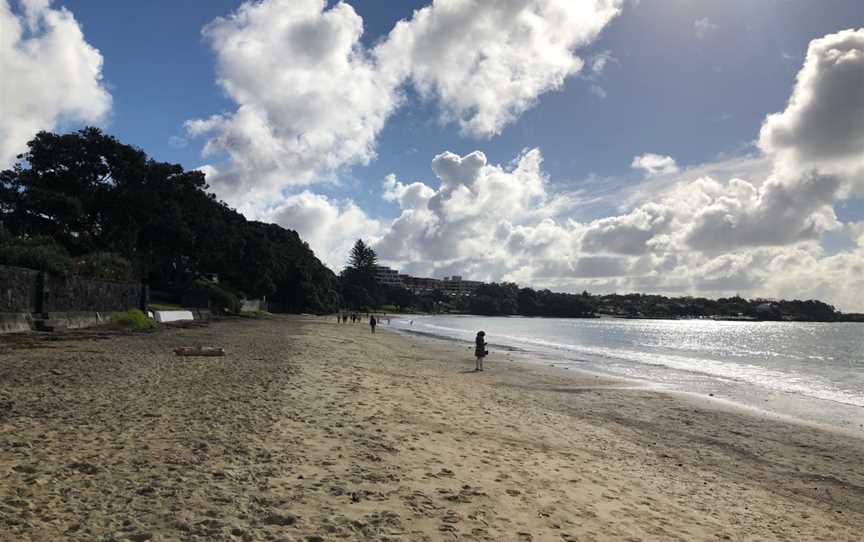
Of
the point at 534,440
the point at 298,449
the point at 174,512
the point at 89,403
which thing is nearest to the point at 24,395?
the point at 89,403

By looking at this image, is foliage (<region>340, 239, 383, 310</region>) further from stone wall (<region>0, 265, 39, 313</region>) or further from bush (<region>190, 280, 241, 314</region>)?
stone wall (<region>0, 265, 39, 313</region>)

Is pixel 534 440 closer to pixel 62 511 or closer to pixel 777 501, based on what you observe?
pixel 777 501

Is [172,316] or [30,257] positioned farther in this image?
[172,316]

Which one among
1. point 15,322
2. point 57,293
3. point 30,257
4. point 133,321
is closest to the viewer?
point 15,322

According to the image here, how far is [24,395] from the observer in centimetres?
978

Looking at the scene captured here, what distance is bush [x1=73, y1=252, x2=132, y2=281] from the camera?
31.9 metres

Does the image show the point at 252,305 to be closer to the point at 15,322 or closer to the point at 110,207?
the point at 110,207

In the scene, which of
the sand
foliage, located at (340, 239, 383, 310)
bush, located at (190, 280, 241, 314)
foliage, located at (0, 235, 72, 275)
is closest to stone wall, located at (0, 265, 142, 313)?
foliage, located at (0, 235, 72, 275)

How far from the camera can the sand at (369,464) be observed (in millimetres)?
5234

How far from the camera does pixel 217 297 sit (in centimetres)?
6150

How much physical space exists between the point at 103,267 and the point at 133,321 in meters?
4.73

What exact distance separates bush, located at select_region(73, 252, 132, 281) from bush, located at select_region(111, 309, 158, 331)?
2.69 meters

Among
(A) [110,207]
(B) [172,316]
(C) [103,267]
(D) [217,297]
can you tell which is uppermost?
(A) [110,207]

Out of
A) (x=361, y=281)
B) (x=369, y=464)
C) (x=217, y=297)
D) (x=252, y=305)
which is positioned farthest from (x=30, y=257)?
(x=361, y=281)
